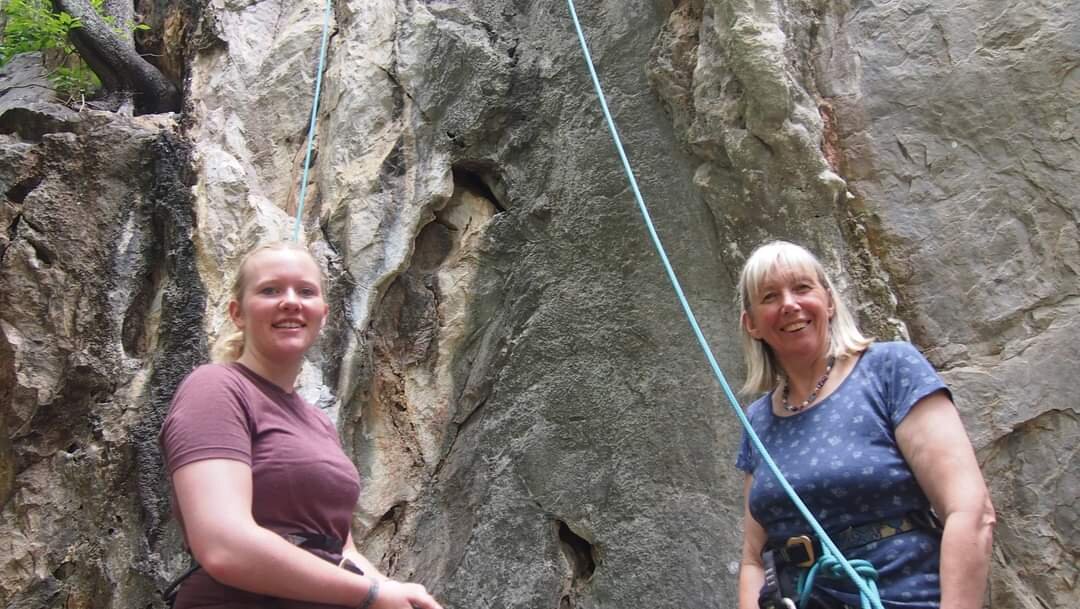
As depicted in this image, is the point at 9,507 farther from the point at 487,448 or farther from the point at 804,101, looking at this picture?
the point at 804,101

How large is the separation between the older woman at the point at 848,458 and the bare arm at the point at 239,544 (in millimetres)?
1095

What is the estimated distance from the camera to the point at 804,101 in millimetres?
3840

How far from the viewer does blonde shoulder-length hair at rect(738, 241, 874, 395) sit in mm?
2273

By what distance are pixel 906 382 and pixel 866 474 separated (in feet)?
0.78

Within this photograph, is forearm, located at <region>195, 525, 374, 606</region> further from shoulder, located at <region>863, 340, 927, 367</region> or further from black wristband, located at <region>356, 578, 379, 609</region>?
shoulder, located at <region>863, 340, 927, 367</region>

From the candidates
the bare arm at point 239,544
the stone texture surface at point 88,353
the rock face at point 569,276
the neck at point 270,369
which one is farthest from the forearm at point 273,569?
the stone texture surface at point 88,353

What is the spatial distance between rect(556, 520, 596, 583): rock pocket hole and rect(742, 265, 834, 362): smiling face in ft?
6.37

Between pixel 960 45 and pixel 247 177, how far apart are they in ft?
11.8

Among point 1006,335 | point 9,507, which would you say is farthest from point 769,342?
point 9,507

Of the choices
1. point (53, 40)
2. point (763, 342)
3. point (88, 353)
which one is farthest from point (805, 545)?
point (53, 40)

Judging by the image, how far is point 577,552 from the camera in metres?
4.00

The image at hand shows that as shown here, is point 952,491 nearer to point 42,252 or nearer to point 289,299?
point 289,299

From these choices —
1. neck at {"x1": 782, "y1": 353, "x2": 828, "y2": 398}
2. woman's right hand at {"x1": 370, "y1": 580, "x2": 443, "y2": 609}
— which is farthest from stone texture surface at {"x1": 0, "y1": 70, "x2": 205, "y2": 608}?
neck at {"x1": 782, "y1": 353, "x2": 828, "y2": 398}

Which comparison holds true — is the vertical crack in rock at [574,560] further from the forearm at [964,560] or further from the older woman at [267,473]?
the forearm at [964,560]
